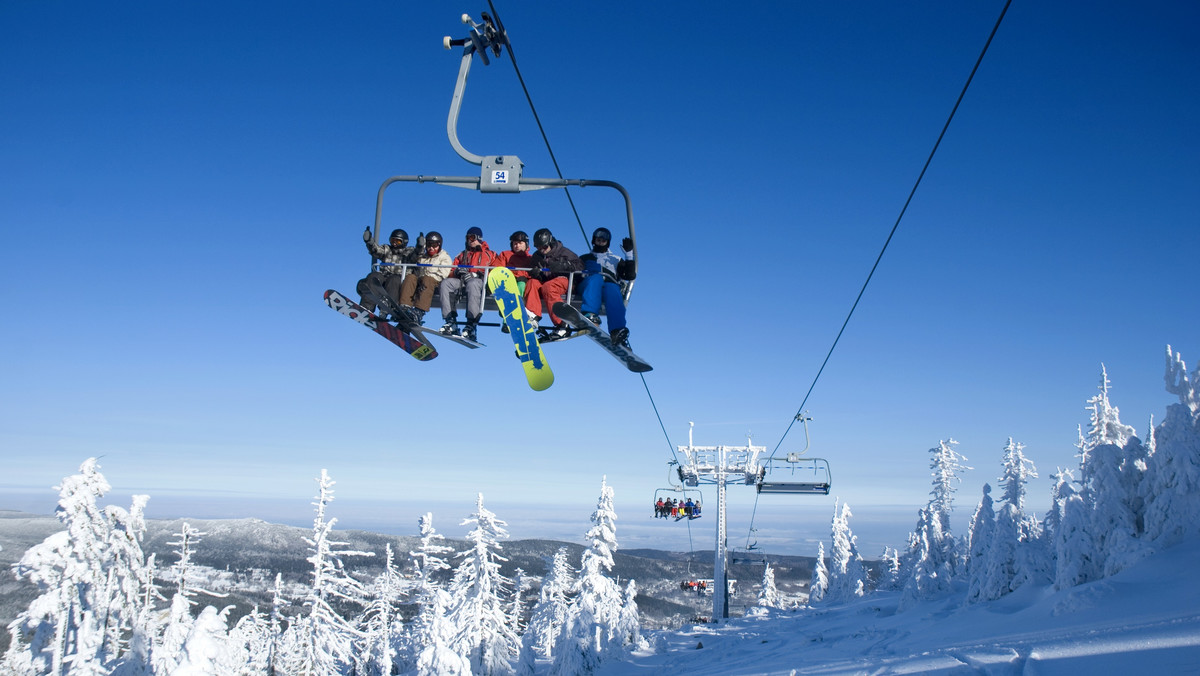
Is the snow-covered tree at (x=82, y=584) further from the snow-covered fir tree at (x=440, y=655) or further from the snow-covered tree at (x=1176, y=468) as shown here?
the snow-covered tree at (x=1176, y=468)

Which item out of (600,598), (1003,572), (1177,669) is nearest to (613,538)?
(600,598)

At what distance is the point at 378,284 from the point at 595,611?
24.5 metres

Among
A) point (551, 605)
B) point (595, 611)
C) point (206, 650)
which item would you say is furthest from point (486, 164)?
point (551, 605)

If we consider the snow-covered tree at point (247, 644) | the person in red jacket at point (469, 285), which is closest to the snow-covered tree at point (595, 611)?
the snow-covered tree at point (247, 644)

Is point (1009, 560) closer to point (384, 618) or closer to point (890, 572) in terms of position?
point (384, 618)

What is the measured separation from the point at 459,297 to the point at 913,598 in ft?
132

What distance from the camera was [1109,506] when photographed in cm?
2472

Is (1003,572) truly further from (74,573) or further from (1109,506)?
(74,573)

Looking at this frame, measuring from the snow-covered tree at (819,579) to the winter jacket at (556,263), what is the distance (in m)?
62.9

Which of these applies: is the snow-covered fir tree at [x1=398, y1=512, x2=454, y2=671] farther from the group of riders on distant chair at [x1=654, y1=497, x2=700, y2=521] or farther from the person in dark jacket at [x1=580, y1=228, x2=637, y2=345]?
the person in dark jacket at [x1=580, y1=228, x2=637, y2=345]

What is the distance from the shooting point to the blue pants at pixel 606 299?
8.62 m

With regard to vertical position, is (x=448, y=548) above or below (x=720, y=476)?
below

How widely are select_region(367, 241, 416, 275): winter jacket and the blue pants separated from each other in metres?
2.48

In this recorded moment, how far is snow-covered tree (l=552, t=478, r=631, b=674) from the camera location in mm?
28391
